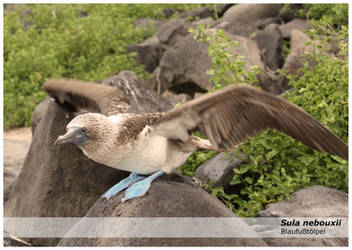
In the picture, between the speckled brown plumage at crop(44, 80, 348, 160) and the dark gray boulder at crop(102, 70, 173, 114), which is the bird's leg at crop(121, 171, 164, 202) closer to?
the speckled brown plumage at crop(44, 80, 348, 160)

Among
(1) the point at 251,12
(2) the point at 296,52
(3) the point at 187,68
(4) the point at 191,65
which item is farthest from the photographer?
(1) the point at 251,12

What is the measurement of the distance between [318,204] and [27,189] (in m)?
3.40

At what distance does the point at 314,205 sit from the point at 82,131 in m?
2.52

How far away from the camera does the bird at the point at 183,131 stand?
3727mm

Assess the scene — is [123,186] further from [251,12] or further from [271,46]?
[251,12]

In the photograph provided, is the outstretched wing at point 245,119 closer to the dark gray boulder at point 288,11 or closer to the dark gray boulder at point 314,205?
the dark gray boulder at point 314,205

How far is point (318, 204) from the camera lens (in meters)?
5.06

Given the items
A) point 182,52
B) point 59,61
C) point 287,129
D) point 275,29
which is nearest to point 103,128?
point 287,129

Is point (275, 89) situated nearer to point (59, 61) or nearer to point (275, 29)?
point (275, 29)

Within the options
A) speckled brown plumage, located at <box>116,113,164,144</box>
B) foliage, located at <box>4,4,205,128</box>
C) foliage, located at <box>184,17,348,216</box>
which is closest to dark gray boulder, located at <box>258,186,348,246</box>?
foliage, located at <box>184,17,348,216</box>

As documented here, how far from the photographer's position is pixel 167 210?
Answer: 3.97 metres

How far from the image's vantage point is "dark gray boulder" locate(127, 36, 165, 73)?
12.6 m

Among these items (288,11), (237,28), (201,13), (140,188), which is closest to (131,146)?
(140,188)

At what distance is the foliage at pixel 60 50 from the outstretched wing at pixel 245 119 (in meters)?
7.91
